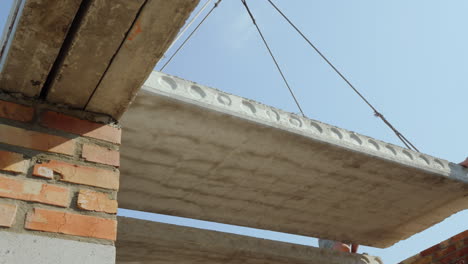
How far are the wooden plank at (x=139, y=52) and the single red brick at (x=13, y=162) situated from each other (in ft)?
1.21

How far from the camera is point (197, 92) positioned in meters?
2.63

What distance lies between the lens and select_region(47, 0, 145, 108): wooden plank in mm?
1520

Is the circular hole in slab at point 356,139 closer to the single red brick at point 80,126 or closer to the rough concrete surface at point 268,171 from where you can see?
the rough concrete surface at point 268,171

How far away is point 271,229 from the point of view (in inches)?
165

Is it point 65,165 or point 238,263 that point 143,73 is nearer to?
point 65,165

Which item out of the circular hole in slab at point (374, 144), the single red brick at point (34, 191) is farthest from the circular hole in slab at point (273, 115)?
the single red brick at point (34, 191)

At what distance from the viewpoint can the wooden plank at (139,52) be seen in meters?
1.55

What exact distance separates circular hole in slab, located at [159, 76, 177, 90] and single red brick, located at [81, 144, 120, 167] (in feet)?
2.24

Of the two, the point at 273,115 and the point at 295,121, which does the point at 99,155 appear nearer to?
the point at 273,115

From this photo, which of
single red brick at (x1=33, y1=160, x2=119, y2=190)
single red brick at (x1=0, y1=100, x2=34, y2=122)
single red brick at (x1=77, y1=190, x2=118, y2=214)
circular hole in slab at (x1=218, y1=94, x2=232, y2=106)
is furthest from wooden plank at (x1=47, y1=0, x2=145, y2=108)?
circular hole in slab at (x1=218, y1=94, x2=232, y2=106)

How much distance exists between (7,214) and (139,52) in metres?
0.73

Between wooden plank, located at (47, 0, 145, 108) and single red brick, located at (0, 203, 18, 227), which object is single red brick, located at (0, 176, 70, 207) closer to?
single red brick, located at (0, 203, 18, 227)

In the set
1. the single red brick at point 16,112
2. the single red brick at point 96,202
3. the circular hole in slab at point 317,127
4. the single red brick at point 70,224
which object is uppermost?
the circular hole in slab at point 317,127

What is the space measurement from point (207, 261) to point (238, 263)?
29 cm
